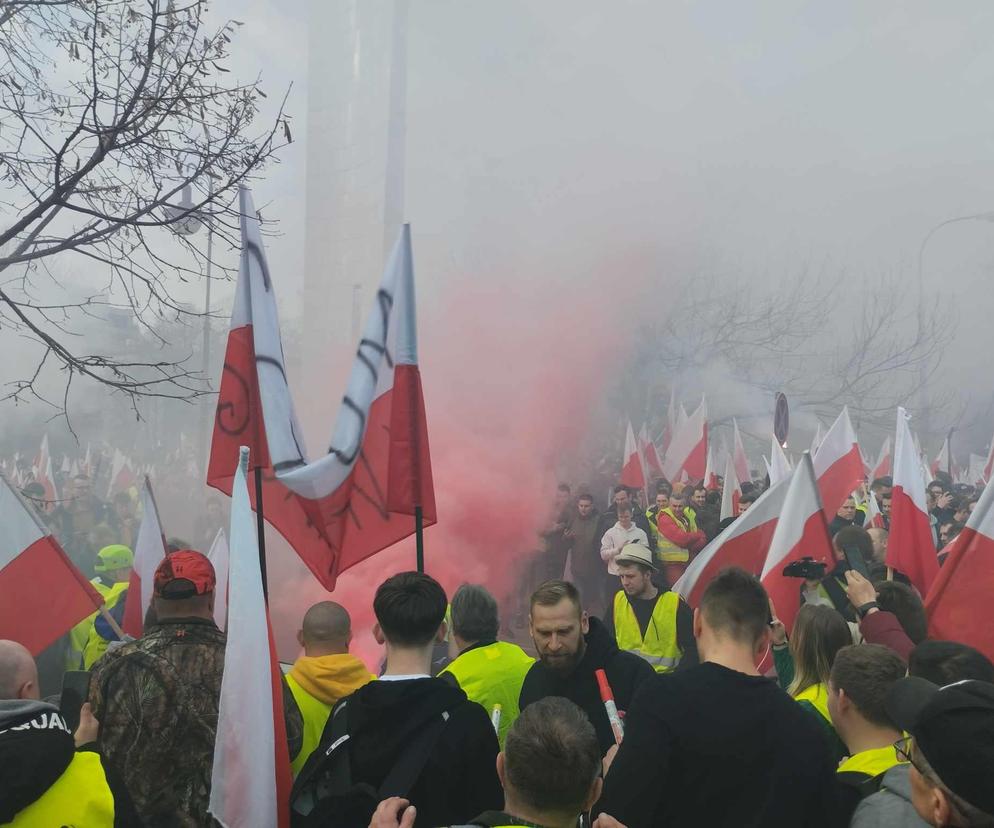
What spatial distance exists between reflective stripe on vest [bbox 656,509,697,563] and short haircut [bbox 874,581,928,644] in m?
5.48

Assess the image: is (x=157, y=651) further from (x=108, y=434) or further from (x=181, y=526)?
(x=108, y=434)

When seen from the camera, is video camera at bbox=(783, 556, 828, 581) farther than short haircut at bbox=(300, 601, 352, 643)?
Yes

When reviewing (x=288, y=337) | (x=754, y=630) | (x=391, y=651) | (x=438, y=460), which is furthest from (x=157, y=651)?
(x=288, y=337)

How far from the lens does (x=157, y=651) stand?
2441 mm

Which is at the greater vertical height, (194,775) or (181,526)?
(194,775)

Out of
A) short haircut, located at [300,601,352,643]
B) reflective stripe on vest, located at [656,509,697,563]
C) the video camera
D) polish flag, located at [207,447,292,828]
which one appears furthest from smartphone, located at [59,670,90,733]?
reflective stripe on vest, located at [656,509,697,563]

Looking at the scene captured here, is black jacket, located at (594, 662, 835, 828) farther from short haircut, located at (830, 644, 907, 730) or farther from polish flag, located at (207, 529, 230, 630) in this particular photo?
polish flag, located at (207, 529, 230, 630)

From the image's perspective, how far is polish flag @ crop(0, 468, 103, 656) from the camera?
3.37 meters

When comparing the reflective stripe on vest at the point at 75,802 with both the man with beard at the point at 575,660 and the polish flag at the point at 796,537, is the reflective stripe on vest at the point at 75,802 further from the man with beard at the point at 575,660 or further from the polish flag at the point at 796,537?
the polish flag at the point at 796,537

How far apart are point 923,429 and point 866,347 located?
2.57 metres

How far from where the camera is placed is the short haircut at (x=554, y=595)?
284 centimetres

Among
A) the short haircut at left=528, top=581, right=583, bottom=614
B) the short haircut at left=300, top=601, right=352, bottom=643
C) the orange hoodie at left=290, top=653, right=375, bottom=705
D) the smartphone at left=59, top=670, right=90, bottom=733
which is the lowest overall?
the orange hoodie at left=290, top=653, right=375, bottom=705

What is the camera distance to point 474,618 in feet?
10.9

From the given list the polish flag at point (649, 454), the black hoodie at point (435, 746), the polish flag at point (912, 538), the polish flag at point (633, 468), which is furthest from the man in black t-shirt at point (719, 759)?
the polish flag at point (649, 454)
